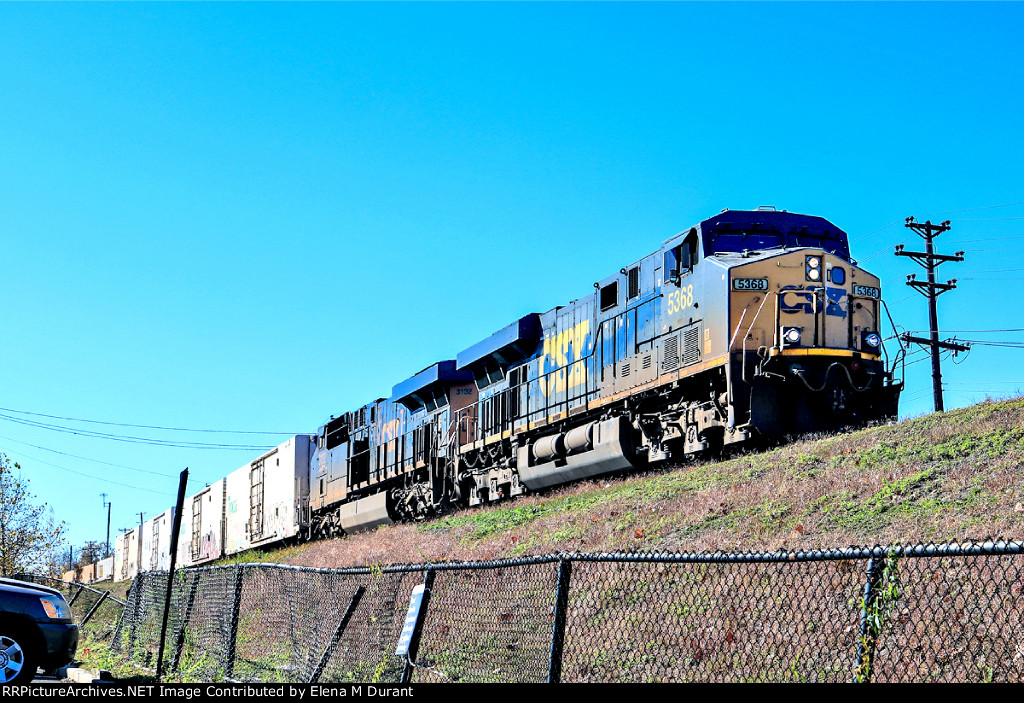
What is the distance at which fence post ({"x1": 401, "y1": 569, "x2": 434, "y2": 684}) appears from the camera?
281 inches

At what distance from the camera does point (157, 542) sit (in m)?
52.2

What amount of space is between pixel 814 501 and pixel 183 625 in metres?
7.20

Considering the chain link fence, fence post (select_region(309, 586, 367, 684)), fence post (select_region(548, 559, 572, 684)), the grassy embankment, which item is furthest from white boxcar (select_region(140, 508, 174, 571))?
fence post (select_region(548, 559, 572, 684))

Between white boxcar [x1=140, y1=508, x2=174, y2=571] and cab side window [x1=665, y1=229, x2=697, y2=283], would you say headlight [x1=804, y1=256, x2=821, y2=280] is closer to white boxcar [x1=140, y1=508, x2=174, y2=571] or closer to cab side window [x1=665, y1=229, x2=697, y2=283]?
cab side window [x1=665, y1=229, x2=697, y2=283]

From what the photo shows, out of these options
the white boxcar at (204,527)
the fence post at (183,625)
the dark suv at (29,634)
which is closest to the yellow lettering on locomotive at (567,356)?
the fence post at (183,625)

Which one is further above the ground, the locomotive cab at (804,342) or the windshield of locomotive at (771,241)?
the windshield of locomotive at (771,241)

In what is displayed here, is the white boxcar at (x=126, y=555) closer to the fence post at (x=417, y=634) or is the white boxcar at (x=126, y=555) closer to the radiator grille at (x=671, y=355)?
the radiator grille at (x=671, y=355)

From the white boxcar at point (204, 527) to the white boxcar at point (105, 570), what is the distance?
20.6m

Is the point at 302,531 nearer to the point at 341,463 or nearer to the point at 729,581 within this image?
the point at 341,463

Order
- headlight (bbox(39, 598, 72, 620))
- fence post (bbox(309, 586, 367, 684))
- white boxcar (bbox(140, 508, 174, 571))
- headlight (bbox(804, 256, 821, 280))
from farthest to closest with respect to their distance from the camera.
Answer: white boxcar (bbox(140, 508, 174, 571)) < headlight (bbox(804, 256, 821, 280)) < headlight (bbox(39, 598, 72, 620)) < fence post (bbox(309, 586, 367, 684))

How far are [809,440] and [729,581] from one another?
7383 mm

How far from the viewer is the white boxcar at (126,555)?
5925cm

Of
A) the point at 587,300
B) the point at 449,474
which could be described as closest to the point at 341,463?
the point at 449,474

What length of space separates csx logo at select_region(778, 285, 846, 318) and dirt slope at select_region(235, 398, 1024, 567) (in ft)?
7.54
